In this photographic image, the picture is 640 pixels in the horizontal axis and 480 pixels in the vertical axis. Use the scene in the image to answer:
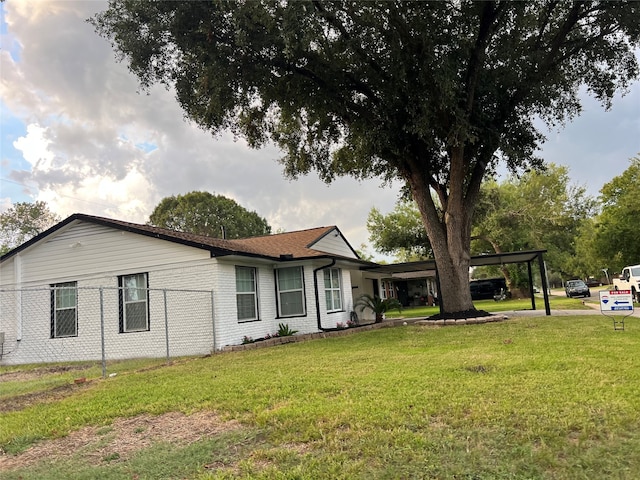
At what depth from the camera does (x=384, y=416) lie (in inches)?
169

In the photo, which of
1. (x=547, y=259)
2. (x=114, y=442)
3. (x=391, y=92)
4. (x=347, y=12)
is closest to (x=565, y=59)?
(x=391, y=92)

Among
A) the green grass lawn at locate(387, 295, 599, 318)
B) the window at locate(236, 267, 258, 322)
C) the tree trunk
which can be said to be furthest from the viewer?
the green grass lawn at locate(387, 295, 599, 318)

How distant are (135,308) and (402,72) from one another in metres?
10.1

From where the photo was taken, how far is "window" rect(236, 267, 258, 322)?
13.0 m

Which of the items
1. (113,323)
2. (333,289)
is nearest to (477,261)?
(333,289)

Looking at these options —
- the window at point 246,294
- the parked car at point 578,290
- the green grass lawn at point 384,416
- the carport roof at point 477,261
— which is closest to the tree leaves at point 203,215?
the carport roof at point 477,261

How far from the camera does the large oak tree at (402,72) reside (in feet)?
38.7

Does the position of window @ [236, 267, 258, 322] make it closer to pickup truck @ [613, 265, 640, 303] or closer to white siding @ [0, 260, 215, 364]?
white siding @ [0, 260, 215, 364]

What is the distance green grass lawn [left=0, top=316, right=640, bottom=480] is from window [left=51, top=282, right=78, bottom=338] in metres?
5.29

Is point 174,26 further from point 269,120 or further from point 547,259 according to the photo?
point 547,259

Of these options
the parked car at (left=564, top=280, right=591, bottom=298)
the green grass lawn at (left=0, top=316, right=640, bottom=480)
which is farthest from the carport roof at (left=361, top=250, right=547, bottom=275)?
the parked car at (left=564, top=280, right=591, bottom=298)

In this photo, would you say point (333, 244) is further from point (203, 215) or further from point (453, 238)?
point (203, 215)

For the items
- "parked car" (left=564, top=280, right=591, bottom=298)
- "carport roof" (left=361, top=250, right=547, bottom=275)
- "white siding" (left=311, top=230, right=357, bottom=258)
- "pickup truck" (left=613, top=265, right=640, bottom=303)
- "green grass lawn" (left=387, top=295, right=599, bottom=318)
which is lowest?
"green grass lawn" (left=387, top=295, right=599, bottom=318)

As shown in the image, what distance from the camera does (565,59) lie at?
14945 millimetres
